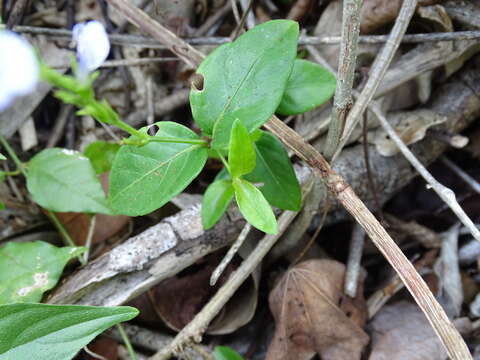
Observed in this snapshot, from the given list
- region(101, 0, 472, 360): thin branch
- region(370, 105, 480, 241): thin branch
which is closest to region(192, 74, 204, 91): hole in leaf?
region(101, 0, 472, 360): thin branch

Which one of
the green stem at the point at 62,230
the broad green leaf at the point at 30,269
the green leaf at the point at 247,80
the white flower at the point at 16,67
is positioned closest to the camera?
the white flower at the point at 16,67

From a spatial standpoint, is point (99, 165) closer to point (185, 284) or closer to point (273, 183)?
point (185, 284)

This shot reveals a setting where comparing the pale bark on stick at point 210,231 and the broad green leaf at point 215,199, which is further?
the pale bark on stick at point 210,231

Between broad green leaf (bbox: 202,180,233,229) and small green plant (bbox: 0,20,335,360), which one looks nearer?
small green plant (bbox: 0,20,335,360)

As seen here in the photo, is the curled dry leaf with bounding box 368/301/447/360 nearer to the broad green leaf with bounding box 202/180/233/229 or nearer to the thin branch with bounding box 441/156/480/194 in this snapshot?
the thin branch with bounding box 441/156/480/194

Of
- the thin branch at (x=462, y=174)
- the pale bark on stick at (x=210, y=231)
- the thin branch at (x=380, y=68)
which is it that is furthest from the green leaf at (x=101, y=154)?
the thin branch at (x=462, y=174)

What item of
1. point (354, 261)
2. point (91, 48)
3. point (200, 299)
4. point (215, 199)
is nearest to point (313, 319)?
point (354, 261)

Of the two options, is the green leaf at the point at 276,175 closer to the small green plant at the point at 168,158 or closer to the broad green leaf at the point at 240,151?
the small green plant at the point at 168,158
